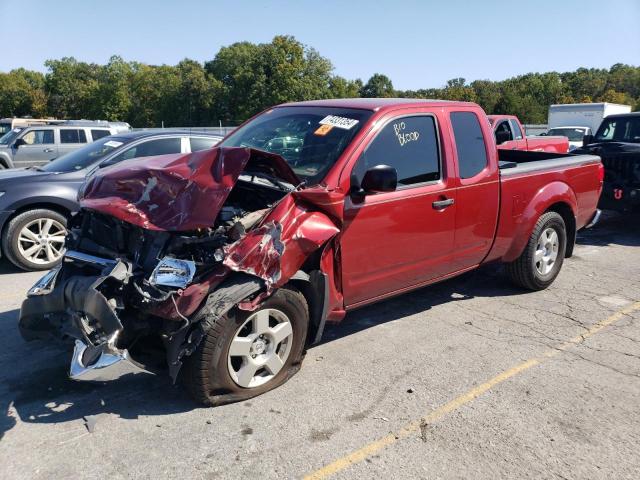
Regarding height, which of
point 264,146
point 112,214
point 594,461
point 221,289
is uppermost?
point 264,146

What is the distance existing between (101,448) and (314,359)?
5.51 ft

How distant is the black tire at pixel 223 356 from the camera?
315 cm

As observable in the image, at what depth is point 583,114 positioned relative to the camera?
24.3 meters

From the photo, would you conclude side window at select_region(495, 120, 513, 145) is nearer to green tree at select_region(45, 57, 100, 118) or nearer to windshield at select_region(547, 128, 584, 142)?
windshield at select_region(547, 128, 584, 142)

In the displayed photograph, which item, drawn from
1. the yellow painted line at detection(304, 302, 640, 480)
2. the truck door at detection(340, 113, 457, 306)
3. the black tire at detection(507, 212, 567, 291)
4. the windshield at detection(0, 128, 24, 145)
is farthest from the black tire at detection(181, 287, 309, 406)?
the windshield at detection(0, 128, 24, 145)

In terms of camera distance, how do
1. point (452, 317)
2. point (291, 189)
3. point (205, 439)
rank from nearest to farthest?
point (205, 439) → point (291, 189) → point (452, 317)

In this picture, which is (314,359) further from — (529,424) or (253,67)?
(253,67)

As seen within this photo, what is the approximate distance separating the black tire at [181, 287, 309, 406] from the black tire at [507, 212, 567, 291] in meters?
2.92

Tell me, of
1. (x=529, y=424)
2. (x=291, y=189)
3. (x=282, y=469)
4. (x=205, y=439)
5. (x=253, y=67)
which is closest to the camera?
(x=282, y=469)

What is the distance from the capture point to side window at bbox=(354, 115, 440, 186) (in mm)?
3984

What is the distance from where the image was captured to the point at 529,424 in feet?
10.8

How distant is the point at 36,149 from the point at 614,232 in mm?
14534

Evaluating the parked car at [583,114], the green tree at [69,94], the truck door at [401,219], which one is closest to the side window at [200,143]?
the truck door at [401,219]

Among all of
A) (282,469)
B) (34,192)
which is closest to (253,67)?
(34,192)
